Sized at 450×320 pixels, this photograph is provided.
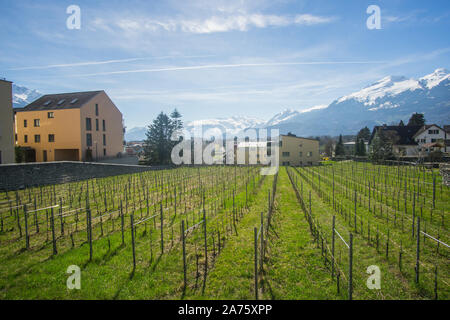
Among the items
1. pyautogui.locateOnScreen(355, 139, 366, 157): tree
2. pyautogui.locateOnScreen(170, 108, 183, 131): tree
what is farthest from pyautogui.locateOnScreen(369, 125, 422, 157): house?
pyautogui.locateOnScreen(170, 108, 183, 131): tree

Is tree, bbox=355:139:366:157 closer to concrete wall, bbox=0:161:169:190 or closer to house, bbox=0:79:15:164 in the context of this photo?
concrete wall, bbox=0:161:169:190

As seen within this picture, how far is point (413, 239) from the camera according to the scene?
6.92 metres

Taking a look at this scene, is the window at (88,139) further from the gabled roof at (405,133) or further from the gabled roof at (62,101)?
the gabled roof at (405,133)

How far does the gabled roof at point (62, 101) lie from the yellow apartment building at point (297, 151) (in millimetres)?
31674

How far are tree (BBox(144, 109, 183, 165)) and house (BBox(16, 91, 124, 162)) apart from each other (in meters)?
8.65

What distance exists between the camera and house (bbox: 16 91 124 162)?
29.1 metres

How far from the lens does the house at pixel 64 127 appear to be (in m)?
29.1

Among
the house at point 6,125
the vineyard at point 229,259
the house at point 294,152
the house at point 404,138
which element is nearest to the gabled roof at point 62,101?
the house at point 6,125

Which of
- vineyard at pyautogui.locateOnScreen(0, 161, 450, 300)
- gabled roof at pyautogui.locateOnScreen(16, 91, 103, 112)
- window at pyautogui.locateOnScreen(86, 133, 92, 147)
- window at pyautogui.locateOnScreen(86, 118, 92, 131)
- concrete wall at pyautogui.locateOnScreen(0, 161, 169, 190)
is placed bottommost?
vineyard at pyautogui.locateOnScreen(0, 161, 450, 300)

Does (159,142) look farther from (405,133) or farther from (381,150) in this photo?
(405,133)

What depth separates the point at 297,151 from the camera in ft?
148
